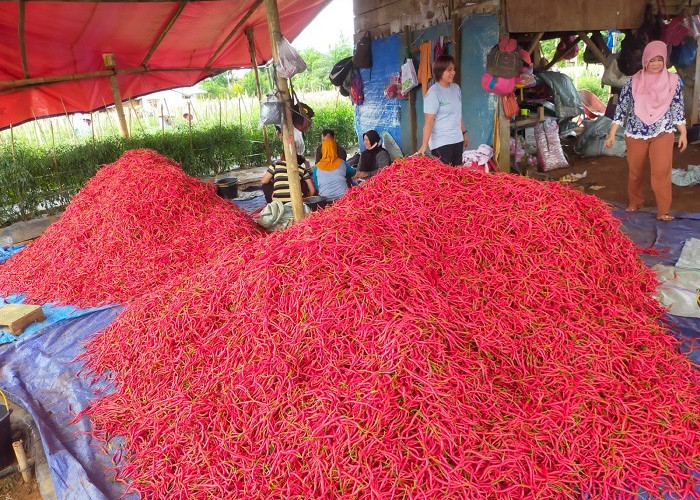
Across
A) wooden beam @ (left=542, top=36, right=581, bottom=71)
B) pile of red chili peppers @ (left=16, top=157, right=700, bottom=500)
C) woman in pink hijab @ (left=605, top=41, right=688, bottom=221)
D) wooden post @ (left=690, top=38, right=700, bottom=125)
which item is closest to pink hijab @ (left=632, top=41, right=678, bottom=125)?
woman in pink hijab @ (left=605, top=41, right=688, bottom=221)

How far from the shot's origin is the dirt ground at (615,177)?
516 cm

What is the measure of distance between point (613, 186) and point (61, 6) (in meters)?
6.83

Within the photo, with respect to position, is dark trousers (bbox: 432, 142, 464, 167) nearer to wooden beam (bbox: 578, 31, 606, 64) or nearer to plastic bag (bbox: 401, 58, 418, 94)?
plastic bag (bbox: 401, 58, 418, 94)

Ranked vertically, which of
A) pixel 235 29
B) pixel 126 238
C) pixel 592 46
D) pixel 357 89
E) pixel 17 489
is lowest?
pixel 17 489

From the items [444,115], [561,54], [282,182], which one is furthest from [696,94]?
[282,182]

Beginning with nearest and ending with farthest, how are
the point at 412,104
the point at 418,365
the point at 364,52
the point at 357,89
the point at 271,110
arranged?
the point at 418,365
the point at 271,110
the point at 412,104
the point at 364,52
the point at 357,89

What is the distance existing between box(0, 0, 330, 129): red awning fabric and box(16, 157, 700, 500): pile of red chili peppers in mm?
4285

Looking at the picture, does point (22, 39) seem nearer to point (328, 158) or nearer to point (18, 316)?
point (18, 316)

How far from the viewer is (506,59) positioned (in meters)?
5.56

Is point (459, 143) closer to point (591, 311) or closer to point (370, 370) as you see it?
point (591, 311)

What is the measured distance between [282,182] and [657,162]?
12.6ft

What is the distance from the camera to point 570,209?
2.81 metres

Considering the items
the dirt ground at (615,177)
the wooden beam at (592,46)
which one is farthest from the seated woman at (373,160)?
the wooden beam at (592,46)

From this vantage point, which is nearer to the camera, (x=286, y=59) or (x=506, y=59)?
(x=286, y=59)
